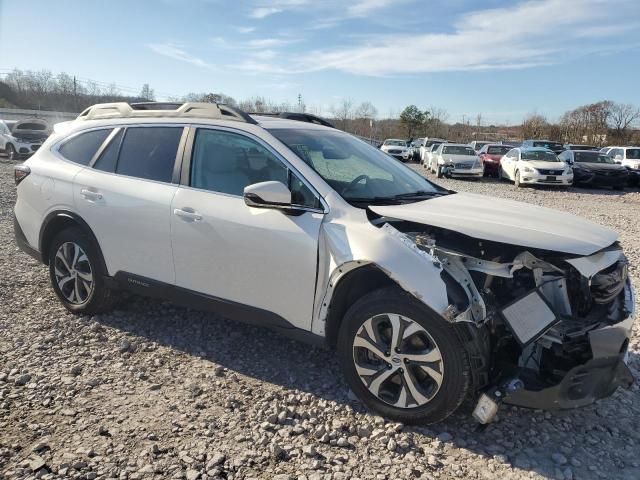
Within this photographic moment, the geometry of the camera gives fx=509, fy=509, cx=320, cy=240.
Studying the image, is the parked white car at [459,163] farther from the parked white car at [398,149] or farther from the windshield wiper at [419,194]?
the windshield wiper at [419,194]

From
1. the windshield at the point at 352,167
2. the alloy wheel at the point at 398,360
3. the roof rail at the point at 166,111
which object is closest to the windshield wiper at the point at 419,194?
the windshield at the point at 352,167

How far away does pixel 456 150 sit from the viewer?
23.1 metres

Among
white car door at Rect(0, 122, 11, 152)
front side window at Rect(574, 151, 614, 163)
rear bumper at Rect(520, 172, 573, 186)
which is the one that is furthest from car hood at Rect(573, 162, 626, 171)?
white car door at Rect(0, 122, 11, 152)

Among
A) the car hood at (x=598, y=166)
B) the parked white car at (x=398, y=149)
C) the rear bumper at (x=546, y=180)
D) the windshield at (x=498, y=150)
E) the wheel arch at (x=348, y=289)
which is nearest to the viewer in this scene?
the wheel arch at (x=348, y=289)

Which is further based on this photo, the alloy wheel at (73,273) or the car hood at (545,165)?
the car hood at (545,165)

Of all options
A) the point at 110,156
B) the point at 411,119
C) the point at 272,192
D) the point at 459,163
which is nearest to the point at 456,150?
the point at 459,163

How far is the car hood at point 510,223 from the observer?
2.86 m

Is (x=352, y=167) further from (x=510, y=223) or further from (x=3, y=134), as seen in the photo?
(x=3, y=134)

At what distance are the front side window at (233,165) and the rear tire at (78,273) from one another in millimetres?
1273

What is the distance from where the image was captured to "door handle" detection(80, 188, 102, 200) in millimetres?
4203

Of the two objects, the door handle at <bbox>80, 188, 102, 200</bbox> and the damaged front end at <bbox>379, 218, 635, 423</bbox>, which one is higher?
the door handle at <bbox>80, 188, 102, 200</bbox>

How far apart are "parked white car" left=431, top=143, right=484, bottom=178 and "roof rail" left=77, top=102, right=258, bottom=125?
19.0m

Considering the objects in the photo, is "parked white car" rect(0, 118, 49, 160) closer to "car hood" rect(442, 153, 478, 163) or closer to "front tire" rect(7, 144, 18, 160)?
"front tire" rect(7, 144, 18, 160)

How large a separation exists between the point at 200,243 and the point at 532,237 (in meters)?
2.19
